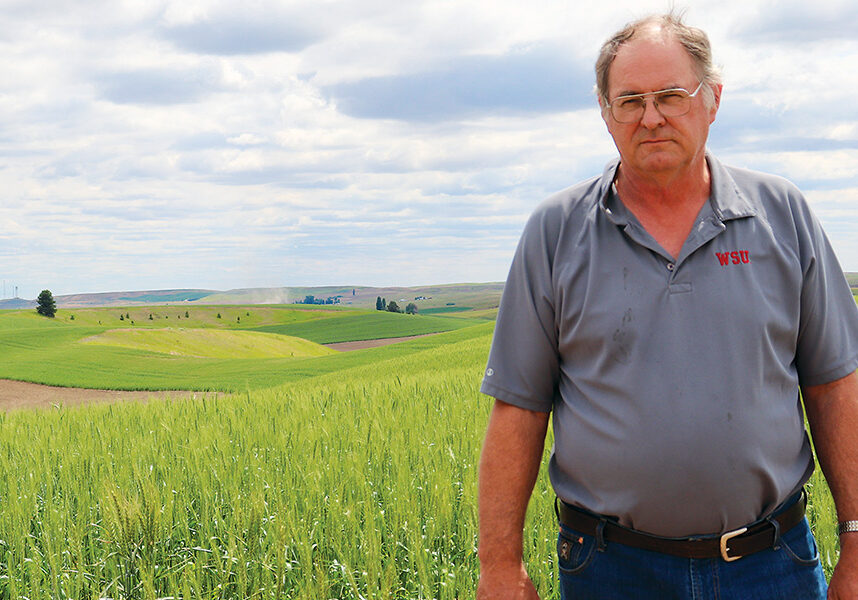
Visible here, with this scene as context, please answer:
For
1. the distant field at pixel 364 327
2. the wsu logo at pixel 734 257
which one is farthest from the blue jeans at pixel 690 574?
the distant field at pixel 364 327

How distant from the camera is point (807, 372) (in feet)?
7.20

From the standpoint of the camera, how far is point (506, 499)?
2.19m

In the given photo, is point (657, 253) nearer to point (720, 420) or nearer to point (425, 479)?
point (720, 420)

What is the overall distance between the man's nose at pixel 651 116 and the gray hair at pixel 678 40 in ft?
0.53

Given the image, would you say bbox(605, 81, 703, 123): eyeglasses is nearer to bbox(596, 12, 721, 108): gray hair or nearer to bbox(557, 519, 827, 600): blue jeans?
bbox(596, 12, 721, 108): gray hair

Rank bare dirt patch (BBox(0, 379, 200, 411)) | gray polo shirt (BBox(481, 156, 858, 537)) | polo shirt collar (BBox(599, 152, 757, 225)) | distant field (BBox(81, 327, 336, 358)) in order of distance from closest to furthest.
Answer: gray polo shirt (BBox(481, 156, 858, 537))
polo shirt collar (BBox(599, 152, 757, 225))
bare dirt patch (BBox(0, 379, 200, 411))
distant field (BBox(81, 327, 336, 358))

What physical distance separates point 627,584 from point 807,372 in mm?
850

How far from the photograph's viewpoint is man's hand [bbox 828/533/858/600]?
2150 millimetres

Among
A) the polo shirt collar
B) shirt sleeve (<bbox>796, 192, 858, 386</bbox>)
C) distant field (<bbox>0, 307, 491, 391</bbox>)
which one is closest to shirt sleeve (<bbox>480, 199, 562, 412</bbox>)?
the polo shirt collar

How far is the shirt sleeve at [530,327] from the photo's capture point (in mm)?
2121

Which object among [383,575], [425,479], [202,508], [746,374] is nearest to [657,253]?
[746,374]

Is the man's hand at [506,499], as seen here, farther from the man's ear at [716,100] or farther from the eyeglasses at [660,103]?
the man's ear at [716,100]

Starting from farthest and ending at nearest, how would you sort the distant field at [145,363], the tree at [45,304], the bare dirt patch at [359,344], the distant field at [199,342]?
1. the tree at [45,304]
2. the bare dirt patch at [359,344]
3. the distant field at [199,342]
4. the distant field at [145,363]

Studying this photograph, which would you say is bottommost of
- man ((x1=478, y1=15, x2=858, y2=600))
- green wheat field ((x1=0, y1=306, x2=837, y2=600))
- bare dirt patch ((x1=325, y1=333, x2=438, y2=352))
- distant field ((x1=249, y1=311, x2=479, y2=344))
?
bare dirt patch ((x1=325, y1=333, x2=438, y2=352))
